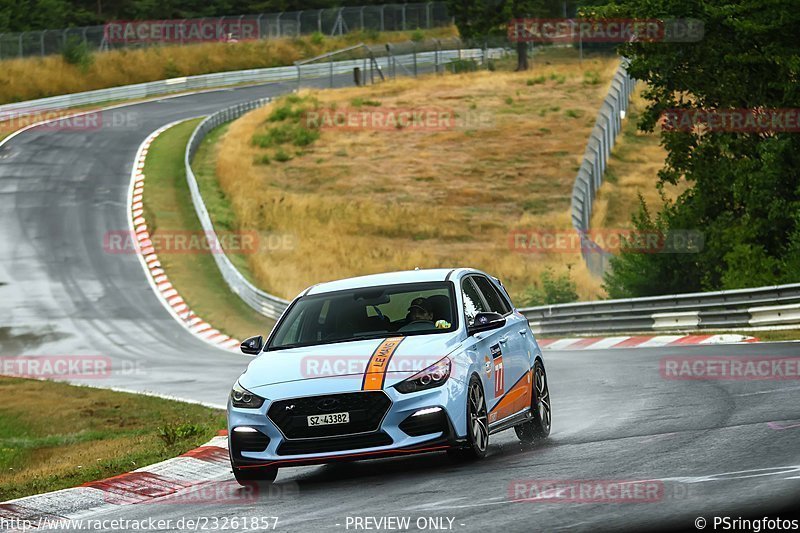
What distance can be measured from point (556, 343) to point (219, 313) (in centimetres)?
1173

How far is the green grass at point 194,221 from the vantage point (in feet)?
117

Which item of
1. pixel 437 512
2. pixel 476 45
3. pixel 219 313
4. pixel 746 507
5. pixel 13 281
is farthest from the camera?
pixel 476 45

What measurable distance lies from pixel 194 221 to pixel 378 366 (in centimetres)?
3453

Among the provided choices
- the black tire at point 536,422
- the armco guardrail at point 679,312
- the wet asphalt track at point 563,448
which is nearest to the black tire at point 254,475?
the wet asphalt track at point 563,448

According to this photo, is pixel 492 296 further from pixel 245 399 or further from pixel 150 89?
pixel 150 89

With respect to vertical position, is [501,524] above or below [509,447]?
above

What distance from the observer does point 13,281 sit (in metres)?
38.4

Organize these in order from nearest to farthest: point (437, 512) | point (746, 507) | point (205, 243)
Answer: point (746, 507) < point (437, 512) < point (205, 243)

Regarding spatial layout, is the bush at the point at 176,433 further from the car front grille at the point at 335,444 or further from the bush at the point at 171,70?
the bush at the point at 171,70

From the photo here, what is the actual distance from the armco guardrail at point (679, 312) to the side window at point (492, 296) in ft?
37.4

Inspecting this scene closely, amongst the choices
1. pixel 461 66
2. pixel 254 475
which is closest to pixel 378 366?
pixel 254 475

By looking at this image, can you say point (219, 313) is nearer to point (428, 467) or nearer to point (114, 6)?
point (428, 467)

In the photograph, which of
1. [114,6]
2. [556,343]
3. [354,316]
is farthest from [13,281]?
[114,6]

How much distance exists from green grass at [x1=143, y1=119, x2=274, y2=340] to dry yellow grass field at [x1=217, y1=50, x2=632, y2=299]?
77 centimetres
